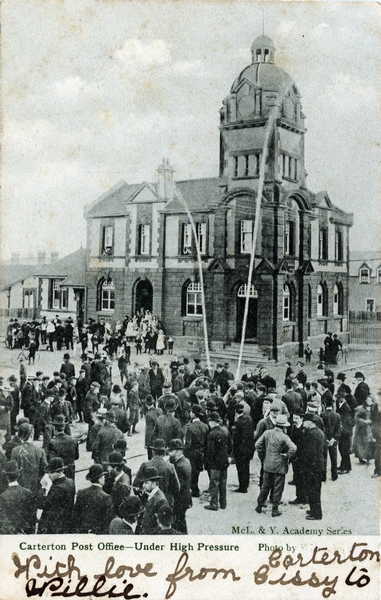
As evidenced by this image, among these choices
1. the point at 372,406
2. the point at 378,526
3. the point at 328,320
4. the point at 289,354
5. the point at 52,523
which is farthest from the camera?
the point at 328,320

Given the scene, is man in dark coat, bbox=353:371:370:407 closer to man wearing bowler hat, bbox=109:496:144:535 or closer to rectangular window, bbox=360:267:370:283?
rectangular window, bbox=360:267:370:283

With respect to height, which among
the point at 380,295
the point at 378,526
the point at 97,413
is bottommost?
the point at 378,526

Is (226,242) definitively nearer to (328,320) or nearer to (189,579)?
(328,320)

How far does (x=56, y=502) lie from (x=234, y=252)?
525 cm

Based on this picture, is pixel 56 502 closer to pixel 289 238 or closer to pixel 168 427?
pixel 168 427

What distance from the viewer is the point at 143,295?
31.0 ft

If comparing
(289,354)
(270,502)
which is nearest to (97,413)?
(270,502)

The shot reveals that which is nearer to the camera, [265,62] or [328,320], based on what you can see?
[265,62]

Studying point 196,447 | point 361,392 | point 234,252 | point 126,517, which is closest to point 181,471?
point 126,517

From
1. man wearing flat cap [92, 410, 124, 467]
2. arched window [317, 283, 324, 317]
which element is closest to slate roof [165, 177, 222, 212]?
arched window [317, 283, 324, 317]

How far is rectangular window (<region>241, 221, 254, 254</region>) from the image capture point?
952cm

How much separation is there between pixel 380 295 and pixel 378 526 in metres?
3.28

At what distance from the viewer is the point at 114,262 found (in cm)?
940

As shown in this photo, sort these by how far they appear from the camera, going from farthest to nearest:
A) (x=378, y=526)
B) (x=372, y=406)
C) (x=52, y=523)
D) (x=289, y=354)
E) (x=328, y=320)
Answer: (x=328, y=320) → (x=289, y=354) → (x=372, y=406) → (x=378, y=526) → (x=52, y=523)
